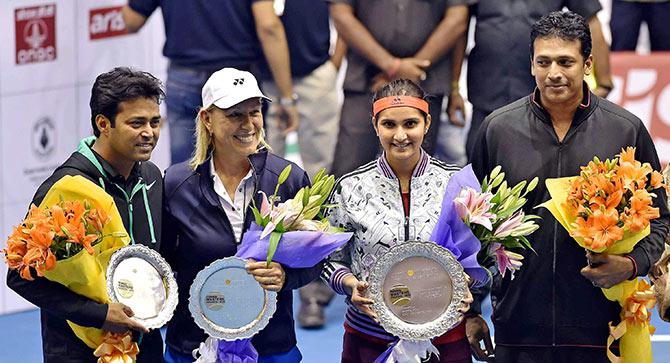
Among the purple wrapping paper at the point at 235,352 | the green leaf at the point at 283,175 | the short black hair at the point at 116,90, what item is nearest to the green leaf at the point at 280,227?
the green leaf at the point at 283,175

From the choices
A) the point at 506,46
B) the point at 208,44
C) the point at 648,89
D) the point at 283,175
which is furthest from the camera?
the point at 648,89

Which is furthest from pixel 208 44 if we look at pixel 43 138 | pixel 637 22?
pixel 637 22

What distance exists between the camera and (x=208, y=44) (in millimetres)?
9719

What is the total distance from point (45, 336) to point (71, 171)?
636 mm

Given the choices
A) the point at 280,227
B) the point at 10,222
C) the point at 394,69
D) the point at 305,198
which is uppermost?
the point at 394,69

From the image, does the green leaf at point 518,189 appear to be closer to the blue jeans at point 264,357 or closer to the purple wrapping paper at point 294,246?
the purple wrapping paper at point 294,246

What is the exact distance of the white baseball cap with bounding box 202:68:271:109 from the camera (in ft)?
19.8

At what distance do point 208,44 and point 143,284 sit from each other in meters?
4.21

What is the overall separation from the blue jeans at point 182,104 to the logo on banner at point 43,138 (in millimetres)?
871

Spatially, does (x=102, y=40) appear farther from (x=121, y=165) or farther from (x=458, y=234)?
(x=458, y=234)

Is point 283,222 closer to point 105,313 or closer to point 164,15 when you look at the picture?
point 105,313

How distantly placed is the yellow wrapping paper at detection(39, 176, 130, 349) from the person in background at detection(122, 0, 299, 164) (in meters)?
4.02

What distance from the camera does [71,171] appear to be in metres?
5.77

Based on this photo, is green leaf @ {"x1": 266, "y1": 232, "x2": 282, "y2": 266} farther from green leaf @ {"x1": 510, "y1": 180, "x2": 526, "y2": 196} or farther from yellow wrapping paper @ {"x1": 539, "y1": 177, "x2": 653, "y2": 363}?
yellow wrapping paper @ {"x1": 539, "y1": 177, "x2": 653, "y2": 363}
